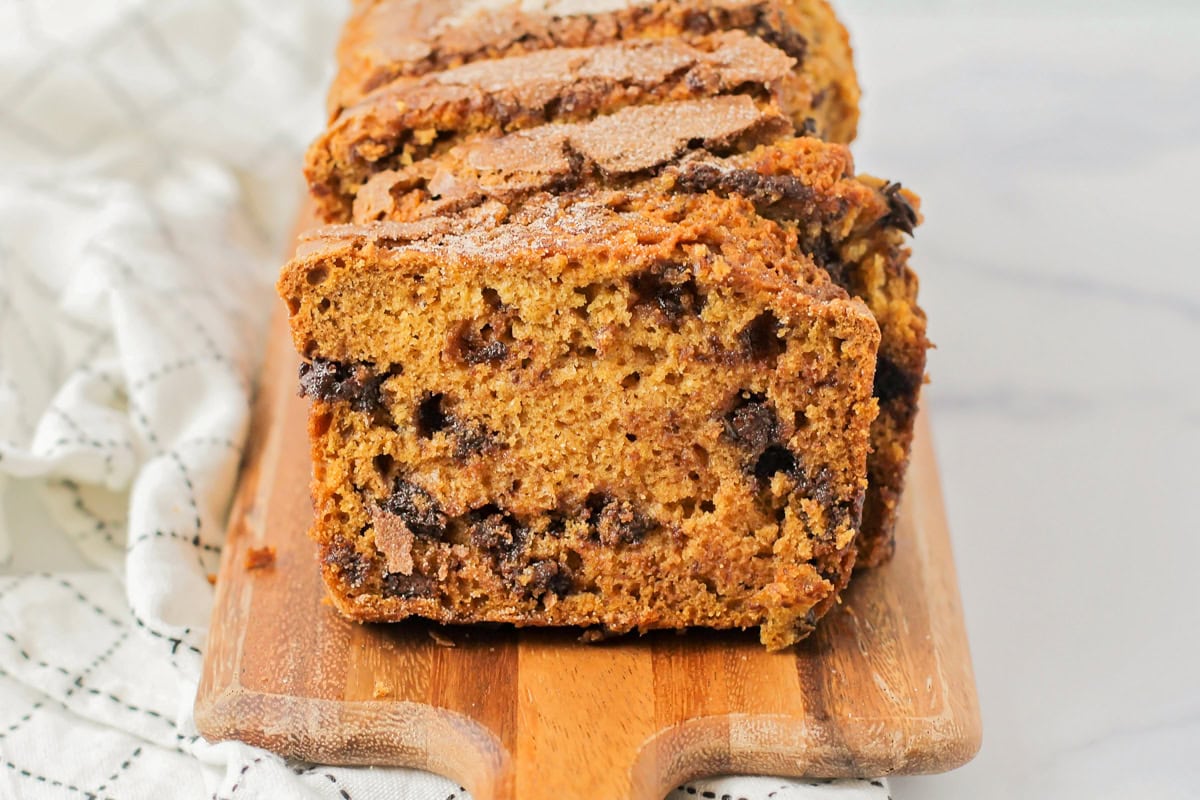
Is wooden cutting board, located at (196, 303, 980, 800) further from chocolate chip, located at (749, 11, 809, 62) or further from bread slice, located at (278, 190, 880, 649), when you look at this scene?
chocolate chip, located at (749, 11, 809, 62)

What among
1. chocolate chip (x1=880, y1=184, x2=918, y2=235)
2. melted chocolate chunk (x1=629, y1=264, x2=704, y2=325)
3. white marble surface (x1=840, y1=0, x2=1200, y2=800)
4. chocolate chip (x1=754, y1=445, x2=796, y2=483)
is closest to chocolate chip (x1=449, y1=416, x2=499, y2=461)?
melted chocolate chunk (x1=629, y1=264, x2=704, y2=325)

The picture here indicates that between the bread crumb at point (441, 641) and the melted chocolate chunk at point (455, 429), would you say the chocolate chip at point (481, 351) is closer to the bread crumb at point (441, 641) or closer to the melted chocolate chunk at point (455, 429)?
the melted chocolate chunk at point (455, 429)

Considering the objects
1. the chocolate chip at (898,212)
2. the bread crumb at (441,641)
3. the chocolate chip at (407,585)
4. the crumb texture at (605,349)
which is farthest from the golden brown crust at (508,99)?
the bread crumb at (441,641)

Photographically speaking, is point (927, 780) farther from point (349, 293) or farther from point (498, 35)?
point (498, 35)

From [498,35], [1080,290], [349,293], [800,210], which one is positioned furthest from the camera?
[1080,290]

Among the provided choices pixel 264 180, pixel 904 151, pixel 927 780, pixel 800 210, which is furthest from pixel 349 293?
pixel 904 151
